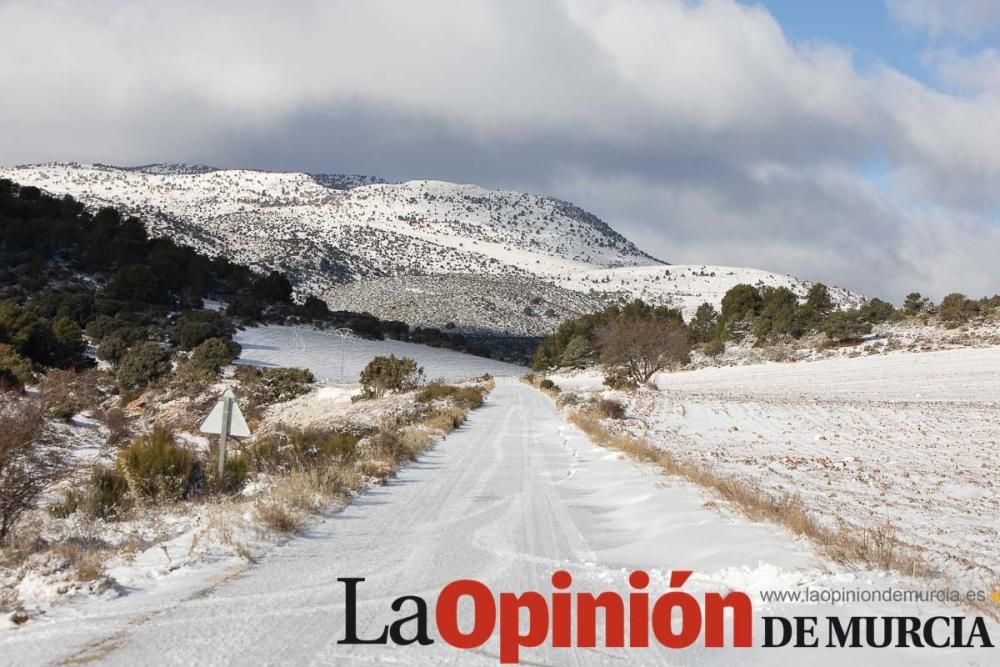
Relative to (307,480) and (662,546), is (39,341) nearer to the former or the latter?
(307,480)

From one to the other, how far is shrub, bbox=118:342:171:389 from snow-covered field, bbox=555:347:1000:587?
23796 mm

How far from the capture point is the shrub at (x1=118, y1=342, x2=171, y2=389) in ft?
119

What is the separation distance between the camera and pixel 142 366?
122 ft

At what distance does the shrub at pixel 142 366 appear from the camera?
3612 cm

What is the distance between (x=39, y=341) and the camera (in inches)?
1341

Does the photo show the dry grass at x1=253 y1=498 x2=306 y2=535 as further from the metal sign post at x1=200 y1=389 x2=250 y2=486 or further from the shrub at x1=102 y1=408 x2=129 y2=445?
the shrub at x1=102 y1=408 x2=129 y2=445

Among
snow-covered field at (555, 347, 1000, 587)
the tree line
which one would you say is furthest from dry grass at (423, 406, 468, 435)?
the tree line

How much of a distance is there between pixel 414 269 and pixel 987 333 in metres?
119

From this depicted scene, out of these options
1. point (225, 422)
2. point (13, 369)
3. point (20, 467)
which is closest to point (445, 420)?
point (225, 422)

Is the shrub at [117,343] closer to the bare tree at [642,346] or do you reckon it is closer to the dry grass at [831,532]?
the bare tree at [642,346]

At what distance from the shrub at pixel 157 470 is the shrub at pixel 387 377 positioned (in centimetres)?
2645

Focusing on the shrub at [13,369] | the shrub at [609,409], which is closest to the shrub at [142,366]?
the shrub at [13,369]

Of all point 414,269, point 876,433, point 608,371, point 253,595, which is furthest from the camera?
point 414,269

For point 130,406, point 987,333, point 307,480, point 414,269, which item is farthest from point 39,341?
point 414,269
